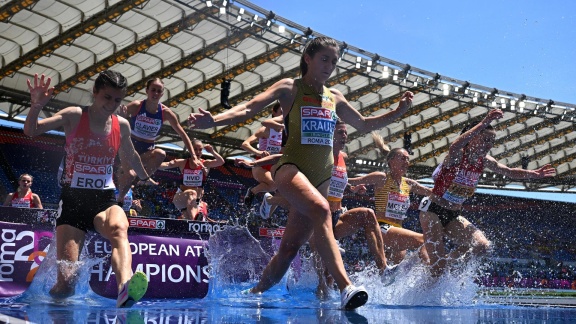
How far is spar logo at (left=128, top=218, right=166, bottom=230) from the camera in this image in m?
5.59

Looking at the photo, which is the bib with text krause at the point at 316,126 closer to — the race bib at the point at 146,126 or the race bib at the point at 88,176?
the race bib at the point at 88,176

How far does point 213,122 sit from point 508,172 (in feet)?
13.8

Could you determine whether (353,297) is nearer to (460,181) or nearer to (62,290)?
(62,290)

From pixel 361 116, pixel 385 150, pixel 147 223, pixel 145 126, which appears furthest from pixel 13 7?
pixel 361 116

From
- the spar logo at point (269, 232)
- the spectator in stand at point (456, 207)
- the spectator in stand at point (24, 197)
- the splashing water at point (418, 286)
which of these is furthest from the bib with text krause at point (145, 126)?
the spectator in stand at point (24, 197)

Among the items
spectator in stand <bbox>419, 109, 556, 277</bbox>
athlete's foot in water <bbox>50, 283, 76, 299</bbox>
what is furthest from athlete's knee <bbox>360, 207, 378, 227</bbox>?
athlete's foot in water <bbox>50, 283, 76, 299</bbox>

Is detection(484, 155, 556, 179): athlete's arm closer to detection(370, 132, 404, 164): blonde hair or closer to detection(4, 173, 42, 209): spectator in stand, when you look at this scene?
detection(370, 132, 404, 164): blonde hair

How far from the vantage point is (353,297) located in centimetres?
362

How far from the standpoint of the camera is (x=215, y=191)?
96.3 ft

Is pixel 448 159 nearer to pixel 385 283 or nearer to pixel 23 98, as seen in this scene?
pixel 385 283

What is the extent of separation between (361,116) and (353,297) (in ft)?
5.42

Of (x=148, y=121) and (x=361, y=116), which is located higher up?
(x=148, y=121)

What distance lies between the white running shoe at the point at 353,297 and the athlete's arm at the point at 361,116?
1.50 m

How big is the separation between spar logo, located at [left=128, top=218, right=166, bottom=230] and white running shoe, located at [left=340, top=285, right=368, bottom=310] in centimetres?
255
